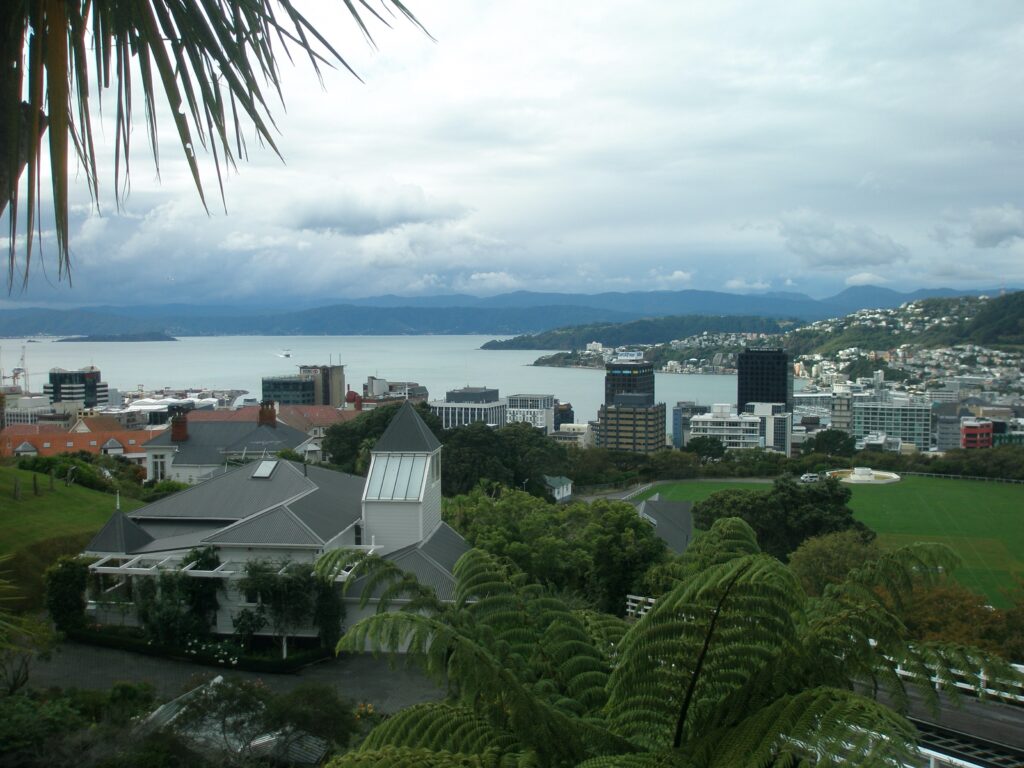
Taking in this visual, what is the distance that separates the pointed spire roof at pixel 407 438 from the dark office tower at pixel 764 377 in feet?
278

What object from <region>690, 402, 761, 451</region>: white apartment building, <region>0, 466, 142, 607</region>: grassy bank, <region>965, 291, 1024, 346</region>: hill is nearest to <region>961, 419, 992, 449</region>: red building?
<region>690, 402, 761, 451</region>: white apartment building

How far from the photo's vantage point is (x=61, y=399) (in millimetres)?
107000

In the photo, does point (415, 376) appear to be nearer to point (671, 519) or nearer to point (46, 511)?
point (671, 519)

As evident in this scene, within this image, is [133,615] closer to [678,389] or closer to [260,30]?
[260,30]

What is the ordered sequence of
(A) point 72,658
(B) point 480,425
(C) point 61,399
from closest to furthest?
(A) point 72,658 < (B) point 480,425 < (C) point 61,399

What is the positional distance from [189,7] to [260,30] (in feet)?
0.61

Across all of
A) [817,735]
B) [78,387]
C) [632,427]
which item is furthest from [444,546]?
[78,387]

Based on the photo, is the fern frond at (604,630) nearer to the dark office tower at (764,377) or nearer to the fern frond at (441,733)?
the fern frond at (441,733)

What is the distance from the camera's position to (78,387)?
353ft

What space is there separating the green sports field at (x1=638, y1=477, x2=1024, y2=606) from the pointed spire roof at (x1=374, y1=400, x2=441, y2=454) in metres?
14.0

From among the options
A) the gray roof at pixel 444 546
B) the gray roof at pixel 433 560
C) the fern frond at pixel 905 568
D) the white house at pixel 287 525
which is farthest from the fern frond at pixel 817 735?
the gray roof at pixel 444 546

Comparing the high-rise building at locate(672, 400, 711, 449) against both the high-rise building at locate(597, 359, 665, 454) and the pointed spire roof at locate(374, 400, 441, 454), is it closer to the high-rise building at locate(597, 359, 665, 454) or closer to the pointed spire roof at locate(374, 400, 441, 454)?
the high-rise building at locate(597, 359, 665, 454)

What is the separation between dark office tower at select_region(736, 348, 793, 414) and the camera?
323ft

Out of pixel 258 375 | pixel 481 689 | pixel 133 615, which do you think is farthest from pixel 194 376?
pixel 481 689
